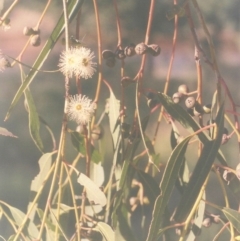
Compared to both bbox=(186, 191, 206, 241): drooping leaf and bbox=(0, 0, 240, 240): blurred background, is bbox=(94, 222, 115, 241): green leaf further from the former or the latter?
bbox=(0, 0, 240, 240): blurred background

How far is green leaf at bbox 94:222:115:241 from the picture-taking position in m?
0.44

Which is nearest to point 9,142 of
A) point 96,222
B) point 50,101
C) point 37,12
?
point 50,101

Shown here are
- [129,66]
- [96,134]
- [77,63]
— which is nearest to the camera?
[77,63]

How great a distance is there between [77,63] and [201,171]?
137mm

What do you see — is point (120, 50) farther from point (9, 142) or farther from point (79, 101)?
point (9, 142)

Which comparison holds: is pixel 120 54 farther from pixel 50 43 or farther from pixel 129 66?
pixel 129 66

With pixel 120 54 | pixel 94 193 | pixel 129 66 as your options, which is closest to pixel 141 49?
pixel 120 54

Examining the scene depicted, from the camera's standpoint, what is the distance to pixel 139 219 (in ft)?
1.88

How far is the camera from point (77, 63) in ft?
1.30

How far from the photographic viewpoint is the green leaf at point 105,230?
1.43 ft

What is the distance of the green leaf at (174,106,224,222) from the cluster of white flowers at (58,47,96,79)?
0.12 metres

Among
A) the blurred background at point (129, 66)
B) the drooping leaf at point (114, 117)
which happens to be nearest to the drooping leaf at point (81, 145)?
the drooping leaf at point (114, 117)

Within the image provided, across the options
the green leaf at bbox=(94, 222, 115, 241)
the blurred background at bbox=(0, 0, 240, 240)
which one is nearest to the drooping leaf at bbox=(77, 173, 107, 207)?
the green leaf at bbox=(94, 222, 115, 241)

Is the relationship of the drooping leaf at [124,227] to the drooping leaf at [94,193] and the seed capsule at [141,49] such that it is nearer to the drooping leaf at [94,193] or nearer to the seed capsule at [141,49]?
the drooping leaf at [94,193]
